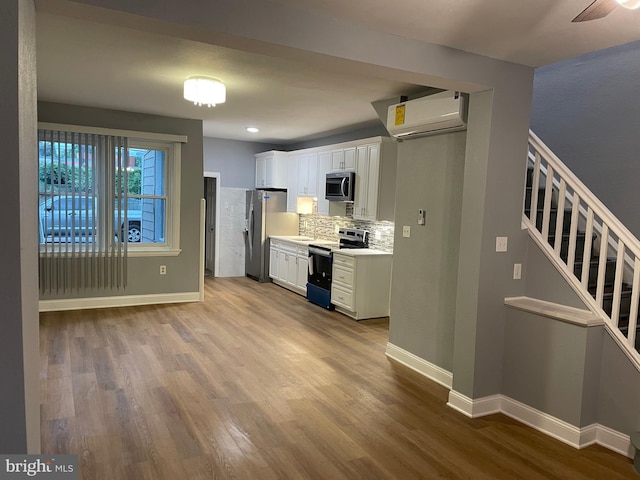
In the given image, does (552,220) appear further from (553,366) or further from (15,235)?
(15,235)

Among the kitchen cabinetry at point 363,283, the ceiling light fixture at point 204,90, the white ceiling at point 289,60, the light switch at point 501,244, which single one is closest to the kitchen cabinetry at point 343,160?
the white ceiling at point 289,60

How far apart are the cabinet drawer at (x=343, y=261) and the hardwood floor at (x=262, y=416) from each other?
1.02 meters

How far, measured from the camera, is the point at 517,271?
3.26 meters

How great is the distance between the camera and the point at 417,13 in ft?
7.63

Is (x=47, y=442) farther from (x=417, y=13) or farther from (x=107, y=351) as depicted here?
(x=417, y=13)

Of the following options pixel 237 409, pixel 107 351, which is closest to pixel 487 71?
pixel 237 409

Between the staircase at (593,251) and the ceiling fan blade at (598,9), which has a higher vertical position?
the ceiling fan blade at (598,9)

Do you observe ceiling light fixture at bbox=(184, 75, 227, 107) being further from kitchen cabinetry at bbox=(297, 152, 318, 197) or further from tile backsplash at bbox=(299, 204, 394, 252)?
kitchen cabinetry at bbox=(297, 152, 318, 197)

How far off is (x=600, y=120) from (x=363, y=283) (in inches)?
117

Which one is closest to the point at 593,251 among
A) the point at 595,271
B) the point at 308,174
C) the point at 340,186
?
the point at 595,271

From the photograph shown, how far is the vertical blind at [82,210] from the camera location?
5.34 m

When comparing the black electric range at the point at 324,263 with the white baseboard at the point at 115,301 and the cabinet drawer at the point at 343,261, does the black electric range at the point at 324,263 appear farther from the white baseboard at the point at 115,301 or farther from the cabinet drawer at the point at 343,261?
the white baseboard at the point at 115,301

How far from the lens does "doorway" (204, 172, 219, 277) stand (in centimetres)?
816

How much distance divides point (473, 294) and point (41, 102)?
5337 mm
